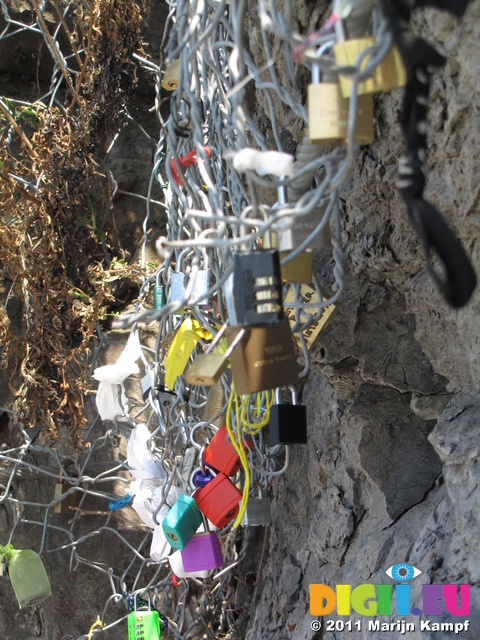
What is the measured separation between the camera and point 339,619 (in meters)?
1.10

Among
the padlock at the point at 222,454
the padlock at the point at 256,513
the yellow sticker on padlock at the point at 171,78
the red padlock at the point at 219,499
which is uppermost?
Result: the yellow sticker on padlock at the point at 171,78

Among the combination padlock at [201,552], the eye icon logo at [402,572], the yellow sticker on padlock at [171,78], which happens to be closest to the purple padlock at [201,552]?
the combination padlock at [201,552]

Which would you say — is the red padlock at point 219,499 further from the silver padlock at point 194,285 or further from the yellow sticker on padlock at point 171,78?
the yellow sticker on padlock at point 171,78

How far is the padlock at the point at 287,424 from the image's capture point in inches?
38.1

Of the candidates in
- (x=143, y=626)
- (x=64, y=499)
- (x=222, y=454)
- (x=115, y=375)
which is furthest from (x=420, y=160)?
(x=64, y=499)

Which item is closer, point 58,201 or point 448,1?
point 448,1

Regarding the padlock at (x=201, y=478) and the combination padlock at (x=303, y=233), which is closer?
the combination padlock at (x=303, y=233)

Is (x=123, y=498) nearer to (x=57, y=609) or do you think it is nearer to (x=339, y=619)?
(x=57, y=609)

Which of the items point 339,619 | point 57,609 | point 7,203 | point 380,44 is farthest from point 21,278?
point 380,44

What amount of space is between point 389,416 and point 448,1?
0.72 meters

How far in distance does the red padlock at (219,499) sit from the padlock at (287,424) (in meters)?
0.27

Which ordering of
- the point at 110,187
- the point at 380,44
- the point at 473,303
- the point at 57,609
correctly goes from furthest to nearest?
1. the point at 110,187
2. the point at 57,609
3. the point at 473,303
4. the point at 380,44

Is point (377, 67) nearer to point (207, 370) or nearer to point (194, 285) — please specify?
point (207, 370)

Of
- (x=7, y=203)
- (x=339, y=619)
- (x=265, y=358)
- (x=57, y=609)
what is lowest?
(x=57, y=609)
